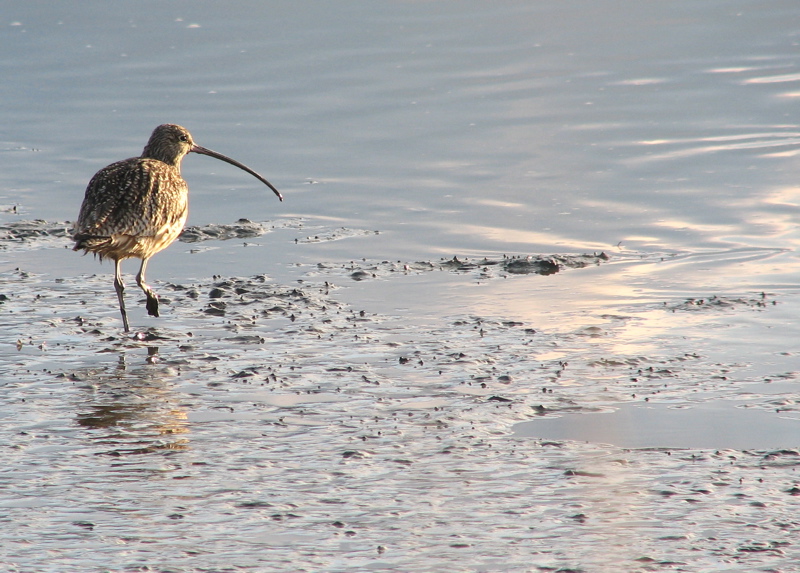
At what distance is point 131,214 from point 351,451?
3388 mm

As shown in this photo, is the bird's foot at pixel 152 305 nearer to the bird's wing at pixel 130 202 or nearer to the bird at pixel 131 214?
the bird at pixel 131 214

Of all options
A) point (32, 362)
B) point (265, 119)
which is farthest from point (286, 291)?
point (265, 119)

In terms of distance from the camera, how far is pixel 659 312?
802 centimetres

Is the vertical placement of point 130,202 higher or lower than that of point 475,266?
higher

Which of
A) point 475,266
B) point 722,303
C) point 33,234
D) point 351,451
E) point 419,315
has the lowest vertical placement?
point 351,451

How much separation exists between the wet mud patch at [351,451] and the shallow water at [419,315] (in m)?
0.02

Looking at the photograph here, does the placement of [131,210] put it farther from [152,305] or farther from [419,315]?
[419,315]

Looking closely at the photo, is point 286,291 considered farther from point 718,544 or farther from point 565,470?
point 718,544

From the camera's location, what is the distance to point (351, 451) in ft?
18.4

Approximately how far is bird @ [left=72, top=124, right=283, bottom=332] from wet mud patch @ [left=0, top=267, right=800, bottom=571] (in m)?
0.45

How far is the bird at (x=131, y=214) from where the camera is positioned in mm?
8156

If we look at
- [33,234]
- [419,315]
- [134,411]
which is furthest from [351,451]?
[33,234]

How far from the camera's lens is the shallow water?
4.88 meters

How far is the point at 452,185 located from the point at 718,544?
→ 24.2ft
